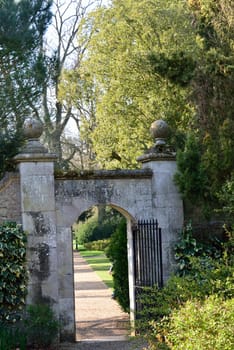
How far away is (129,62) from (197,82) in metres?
8.33

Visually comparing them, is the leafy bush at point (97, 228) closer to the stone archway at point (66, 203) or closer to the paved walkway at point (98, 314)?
the paved walkway at point (98, 314)

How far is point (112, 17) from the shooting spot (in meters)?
19.5

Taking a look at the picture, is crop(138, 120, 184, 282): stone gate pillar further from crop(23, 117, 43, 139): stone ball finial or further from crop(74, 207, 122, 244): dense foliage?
crop(74, 207, 122, 244): dense foliage

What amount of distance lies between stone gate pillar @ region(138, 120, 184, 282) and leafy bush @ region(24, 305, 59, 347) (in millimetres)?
2162

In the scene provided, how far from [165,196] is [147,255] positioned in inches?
41.7

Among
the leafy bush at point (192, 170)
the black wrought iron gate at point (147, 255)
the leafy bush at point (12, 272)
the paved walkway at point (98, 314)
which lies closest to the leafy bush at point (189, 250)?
the black wrought iron gate at point (147, 255)

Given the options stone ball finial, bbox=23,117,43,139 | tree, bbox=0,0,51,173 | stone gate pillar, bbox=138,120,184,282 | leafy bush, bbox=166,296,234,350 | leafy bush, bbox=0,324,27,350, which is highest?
tree, bbox=0,0,51,173

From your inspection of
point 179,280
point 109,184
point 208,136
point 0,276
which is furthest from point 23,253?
point 208,136

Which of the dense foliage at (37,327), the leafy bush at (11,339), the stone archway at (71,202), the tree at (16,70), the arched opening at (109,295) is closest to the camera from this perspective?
the leafy bush at (11,339)

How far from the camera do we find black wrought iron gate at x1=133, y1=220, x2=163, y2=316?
9.98 meters

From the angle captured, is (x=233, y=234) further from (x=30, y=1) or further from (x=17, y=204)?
(x=30, y=1)

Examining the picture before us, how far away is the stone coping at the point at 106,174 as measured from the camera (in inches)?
388

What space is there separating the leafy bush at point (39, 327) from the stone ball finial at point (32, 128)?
2729mm

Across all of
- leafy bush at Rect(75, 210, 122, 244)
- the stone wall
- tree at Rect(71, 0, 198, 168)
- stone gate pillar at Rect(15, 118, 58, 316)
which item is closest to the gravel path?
stone gate pillar at Rect(15, 118, 58, 316)
